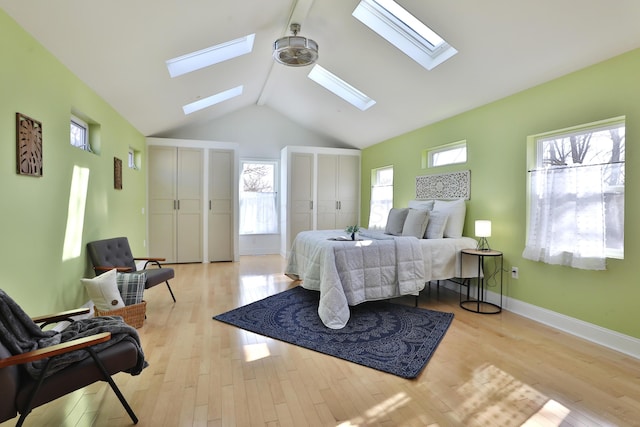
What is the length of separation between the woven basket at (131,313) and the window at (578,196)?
391 cm

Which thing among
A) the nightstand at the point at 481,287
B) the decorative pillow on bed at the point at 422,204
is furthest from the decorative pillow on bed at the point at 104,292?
the decorative pillow on bed at the point at 422,204

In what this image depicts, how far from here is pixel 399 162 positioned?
19.7 feet

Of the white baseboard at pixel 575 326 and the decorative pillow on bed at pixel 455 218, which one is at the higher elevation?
the decorative pillow on bed at pixel 455 218

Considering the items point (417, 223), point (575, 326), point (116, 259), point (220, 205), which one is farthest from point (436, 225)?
point (220, 205)

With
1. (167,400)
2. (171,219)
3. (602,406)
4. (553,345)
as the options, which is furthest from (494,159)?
(171,219)

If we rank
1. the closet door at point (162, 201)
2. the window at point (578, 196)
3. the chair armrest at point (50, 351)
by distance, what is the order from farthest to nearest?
the closet door at point (162, 201) → the window at point (578, 196) → the chair armrest at point (50, 351)

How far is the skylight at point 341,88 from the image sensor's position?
533 centimetres

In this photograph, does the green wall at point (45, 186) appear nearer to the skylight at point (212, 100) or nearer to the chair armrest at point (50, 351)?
the chair armrest at point (50, 351)

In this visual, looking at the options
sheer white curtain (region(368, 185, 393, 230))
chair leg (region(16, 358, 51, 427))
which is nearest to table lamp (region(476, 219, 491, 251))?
sheer white curtain (region(368, 185, 393, 230))

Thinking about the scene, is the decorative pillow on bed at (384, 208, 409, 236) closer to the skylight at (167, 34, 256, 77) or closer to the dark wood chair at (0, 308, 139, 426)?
the skylight at (167, 34, 256, 77)

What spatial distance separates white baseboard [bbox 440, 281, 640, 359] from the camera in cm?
270

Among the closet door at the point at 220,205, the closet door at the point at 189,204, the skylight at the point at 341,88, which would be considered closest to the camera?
the skylight at the point at 341,88

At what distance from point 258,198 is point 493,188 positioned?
4.84 meters

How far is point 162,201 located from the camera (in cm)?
621
